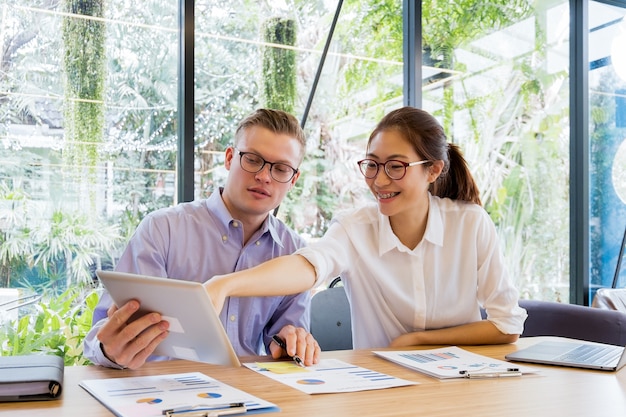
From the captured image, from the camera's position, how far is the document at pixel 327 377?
1.45m

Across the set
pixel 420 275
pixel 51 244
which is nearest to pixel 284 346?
pixel 420 275

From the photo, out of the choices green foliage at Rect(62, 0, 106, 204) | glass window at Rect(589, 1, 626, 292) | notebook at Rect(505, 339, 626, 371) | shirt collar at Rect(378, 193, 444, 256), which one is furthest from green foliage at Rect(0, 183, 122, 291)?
glass window at Rect(589, 1, 626, 292)

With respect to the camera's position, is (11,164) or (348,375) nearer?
(348,375)

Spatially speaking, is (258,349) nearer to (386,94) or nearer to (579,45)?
(386,94)

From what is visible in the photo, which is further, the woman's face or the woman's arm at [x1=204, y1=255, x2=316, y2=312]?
the woman's face

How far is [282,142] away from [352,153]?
1.85 meters

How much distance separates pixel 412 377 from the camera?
1.61 meters

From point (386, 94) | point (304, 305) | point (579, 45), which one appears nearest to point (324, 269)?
point (304, 305)

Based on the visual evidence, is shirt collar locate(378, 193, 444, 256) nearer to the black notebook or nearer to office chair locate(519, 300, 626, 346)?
office chair locate(519, 300, 626, 346)

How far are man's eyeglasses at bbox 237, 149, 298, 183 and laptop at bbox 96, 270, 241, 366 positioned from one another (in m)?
0.80

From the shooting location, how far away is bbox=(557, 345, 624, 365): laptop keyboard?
184 cm

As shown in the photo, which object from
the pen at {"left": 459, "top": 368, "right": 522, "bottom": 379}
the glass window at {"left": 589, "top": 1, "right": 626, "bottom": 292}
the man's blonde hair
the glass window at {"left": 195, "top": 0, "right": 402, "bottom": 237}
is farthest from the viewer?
the glass window at {"left": 589, "top": 1, "right": 626, "bottom": 292}

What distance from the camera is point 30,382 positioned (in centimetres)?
129

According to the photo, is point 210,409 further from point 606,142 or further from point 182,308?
point 606,142
